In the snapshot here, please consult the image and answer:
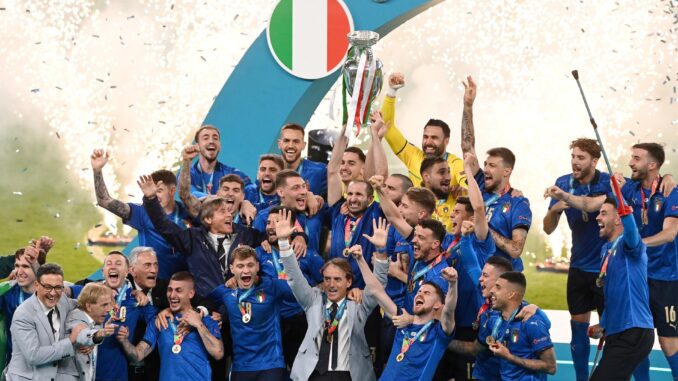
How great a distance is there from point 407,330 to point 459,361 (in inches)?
21.0

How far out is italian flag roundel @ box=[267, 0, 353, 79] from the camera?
413 inches

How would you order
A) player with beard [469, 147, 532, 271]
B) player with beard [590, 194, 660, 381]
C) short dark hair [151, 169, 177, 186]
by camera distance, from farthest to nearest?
short dark hair [151, 169, 177, 186] → player with beard [469, 147, 532, 271] → player with beard [590, 194, 660, 381]

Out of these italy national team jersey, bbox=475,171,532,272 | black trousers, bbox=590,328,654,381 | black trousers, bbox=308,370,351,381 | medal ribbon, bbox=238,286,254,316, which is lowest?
black trousers, bbox=308,370,351,381

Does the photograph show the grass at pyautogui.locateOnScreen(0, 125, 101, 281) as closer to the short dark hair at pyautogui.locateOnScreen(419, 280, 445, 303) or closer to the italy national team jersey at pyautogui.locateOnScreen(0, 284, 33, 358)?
the italy national team jersey at pyautogui.locateOnScreen(0, 284, 33, 358)

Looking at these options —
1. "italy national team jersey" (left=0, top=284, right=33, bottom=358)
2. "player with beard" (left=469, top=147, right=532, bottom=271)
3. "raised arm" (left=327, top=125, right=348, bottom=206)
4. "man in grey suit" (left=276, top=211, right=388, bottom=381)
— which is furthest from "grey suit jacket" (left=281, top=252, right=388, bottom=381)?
"italy national team jersey" (left=0, top=284, right=33, bottom=358)

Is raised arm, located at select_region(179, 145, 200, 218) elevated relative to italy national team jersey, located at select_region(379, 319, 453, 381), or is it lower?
elevated

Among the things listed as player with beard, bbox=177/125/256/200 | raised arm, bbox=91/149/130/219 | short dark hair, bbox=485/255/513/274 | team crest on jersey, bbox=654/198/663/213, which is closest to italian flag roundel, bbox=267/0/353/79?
player with beard, bbox=177/125/256/200

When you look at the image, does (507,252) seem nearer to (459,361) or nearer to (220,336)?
(459,361)

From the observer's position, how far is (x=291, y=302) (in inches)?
326

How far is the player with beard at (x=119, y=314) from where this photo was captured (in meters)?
7.95

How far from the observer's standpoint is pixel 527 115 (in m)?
15.3

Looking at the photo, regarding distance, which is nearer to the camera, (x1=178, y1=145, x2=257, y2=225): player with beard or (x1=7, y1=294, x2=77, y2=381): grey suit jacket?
(x1=7, y1=294, x2=77, y2=381): grey suit jacket

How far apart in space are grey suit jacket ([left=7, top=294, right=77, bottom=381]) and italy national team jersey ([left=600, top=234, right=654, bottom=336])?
Result: 3.35m

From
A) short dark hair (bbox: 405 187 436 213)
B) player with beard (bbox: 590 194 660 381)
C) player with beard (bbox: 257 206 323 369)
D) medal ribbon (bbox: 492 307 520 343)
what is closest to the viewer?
medal ribbon (bbox: 492 307 520 343)
